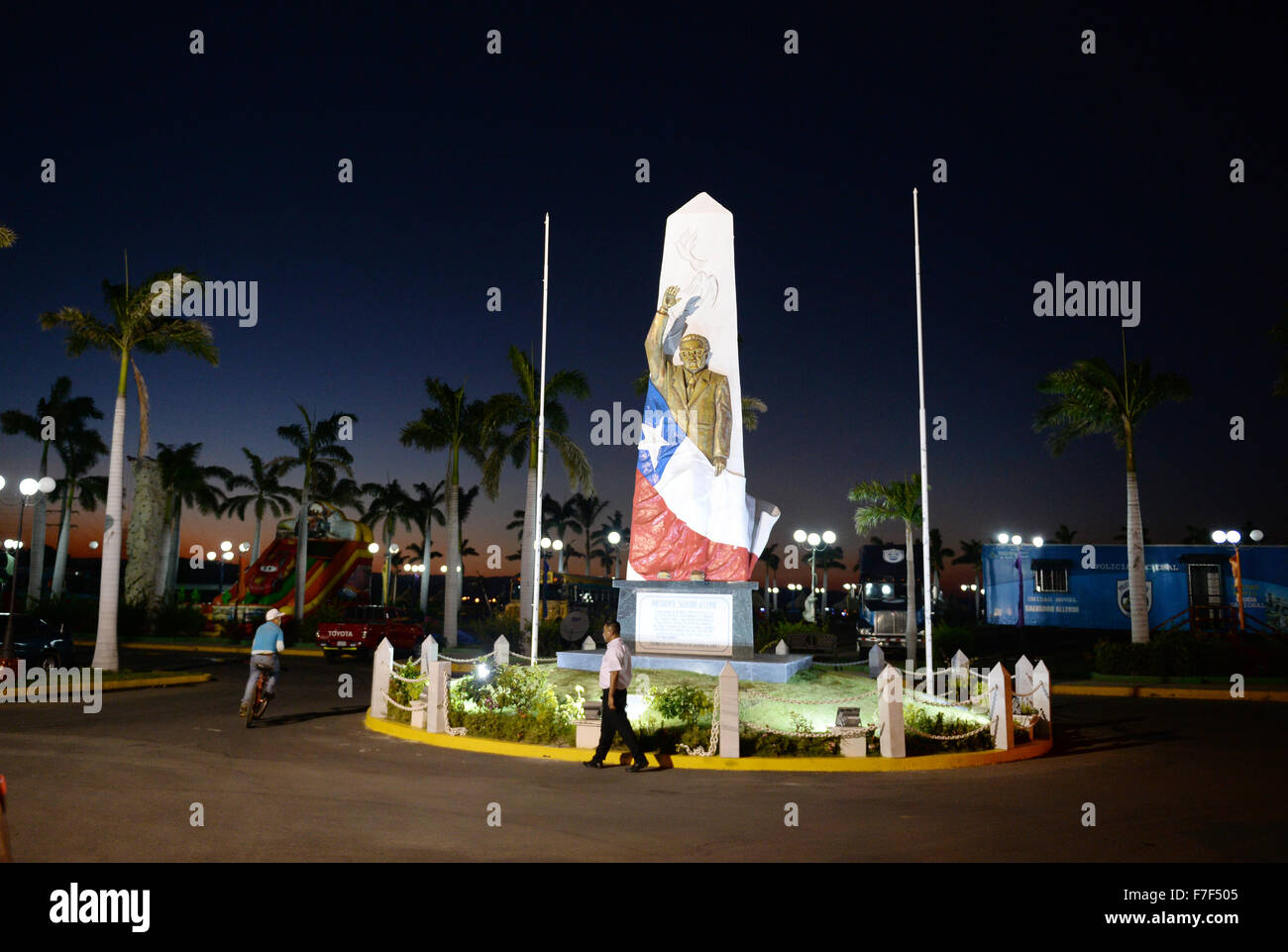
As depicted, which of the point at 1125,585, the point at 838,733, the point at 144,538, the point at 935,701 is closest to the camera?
the point at 838,733

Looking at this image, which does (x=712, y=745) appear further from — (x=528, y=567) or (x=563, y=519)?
(x=563, y=519)

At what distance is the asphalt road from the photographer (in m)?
7.02

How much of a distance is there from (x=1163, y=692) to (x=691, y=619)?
12.8m

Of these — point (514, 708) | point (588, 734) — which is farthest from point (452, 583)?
point (588, 734)

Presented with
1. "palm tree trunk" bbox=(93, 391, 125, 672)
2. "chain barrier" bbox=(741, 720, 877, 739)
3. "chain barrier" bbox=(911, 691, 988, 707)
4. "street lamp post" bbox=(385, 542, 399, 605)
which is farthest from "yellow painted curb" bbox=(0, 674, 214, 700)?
"street lamp post" bbox=(385, 542, 399, 605)

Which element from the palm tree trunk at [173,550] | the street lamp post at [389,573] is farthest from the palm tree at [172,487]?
the street lamp post at [389,573]

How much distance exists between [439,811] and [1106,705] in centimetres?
1659

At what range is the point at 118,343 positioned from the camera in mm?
21703

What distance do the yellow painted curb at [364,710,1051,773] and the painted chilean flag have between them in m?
7.00

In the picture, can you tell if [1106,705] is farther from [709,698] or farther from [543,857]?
[543,857]

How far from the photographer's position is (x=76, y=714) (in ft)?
49.0

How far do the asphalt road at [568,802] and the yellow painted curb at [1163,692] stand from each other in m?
7.87

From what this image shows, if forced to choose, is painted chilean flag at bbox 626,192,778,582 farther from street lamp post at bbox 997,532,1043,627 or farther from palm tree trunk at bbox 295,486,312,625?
palm tree trunk at bbox 295,486,312,625

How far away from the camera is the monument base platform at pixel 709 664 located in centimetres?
1614
